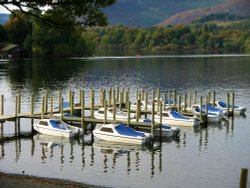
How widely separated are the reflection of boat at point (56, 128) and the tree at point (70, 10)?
77.9 feet

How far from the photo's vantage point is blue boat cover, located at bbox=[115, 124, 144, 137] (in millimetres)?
57094

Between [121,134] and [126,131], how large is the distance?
2.21ft

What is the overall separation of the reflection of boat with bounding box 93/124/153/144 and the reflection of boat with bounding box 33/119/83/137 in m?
2.79

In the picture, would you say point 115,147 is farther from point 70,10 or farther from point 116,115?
point 70,10

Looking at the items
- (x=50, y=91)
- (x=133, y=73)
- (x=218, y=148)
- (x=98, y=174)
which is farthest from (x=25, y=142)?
(x=133, y=73)

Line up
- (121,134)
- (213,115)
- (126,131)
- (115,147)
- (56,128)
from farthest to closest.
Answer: (213,115) → (56,128) → (126,131) → (121,134) → (115,147)

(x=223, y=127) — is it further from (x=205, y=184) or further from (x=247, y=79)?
(x=247, y=79)

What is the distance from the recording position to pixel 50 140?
60.3 meters

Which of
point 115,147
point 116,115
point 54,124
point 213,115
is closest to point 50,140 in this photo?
point 54,124

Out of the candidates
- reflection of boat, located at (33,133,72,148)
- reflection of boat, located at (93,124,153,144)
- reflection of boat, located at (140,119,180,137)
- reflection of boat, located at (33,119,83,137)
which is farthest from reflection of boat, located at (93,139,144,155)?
reflection of boat, located at (140,119,180,137)

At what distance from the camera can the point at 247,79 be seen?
13688 cm

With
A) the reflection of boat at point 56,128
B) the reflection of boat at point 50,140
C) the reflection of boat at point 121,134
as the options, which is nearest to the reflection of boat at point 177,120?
the reflection of boat at point 121,134

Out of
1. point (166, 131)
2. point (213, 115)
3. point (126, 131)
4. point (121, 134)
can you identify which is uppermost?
point (213, 115)

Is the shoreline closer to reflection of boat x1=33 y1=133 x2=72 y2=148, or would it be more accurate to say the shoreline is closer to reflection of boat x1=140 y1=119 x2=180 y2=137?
reflection of boat x1=33 y1=133 x2=72 y2=148
